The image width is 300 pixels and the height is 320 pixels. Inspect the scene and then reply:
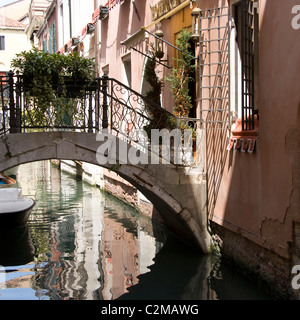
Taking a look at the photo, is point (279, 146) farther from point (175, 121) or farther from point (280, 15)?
point (175, 121)

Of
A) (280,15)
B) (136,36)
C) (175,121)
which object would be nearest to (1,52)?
(136,36)

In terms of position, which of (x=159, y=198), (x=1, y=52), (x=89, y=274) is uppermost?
(x=1, y=52)

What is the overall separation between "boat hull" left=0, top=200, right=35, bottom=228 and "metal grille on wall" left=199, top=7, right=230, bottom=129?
4.48m

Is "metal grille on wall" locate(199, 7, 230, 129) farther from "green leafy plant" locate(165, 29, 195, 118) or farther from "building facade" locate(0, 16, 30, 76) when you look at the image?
"building facade" locate(0, 16, 30, 76)

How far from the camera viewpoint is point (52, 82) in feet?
27.2

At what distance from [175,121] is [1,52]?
31.6 metres

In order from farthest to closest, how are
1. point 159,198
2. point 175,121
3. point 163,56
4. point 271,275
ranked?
point 163,56, point 175,121, point 159,198, point 271,275

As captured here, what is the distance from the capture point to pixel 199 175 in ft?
30.1

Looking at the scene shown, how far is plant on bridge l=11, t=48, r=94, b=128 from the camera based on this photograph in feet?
26.7

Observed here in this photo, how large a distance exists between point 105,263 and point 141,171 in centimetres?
162

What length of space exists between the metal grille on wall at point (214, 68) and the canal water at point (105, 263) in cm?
232

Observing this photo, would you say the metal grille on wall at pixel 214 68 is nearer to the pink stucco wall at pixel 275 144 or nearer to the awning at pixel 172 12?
the awning at pixel 172 12

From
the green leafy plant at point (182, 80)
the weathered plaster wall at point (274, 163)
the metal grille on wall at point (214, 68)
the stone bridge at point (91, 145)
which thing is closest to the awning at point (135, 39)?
the green leafy plant at point (182, 80)

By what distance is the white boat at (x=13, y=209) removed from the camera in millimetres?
11305
